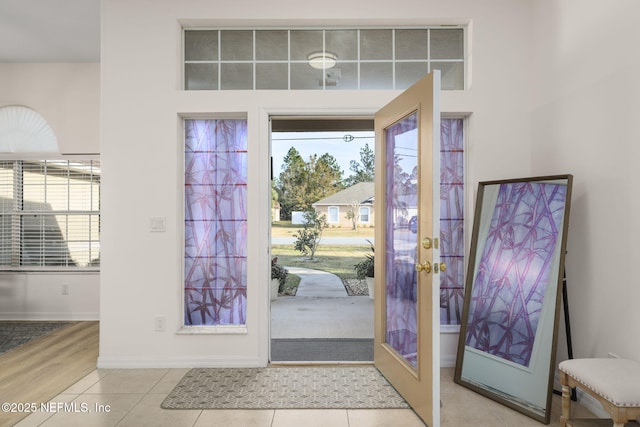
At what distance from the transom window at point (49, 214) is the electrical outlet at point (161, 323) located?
2.13m

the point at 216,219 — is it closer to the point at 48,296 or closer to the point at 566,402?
the point at 566,402

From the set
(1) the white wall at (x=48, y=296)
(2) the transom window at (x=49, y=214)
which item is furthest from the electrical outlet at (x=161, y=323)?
(2) the transom window at (x=49, y=214)

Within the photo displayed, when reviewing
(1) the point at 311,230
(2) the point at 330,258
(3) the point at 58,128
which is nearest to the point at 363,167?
(1) the point at 311,230

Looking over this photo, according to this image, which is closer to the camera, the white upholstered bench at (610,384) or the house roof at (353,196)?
the white upholstered bench at (610,384)

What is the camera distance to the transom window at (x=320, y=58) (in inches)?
129

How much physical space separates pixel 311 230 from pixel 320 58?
4121 mm

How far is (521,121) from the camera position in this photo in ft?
10.4

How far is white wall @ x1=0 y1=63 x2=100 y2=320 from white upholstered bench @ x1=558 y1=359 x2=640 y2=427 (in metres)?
4.68

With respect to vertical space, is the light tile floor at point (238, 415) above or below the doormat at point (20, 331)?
above

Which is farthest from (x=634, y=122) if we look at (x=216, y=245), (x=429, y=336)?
(x=216, y=245)

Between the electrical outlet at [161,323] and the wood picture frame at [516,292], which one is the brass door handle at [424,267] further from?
the electrical outlet at [161,323]

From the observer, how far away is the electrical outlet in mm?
3188

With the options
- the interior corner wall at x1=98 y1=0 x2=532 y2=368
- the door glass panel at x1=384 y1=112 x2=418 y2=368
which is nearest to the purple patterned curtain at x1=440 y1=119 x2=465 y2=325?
the interior corner wall at x1=98 y1=0 x2=532 y2=368

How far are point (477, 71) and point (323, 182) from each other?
13.1 ft
